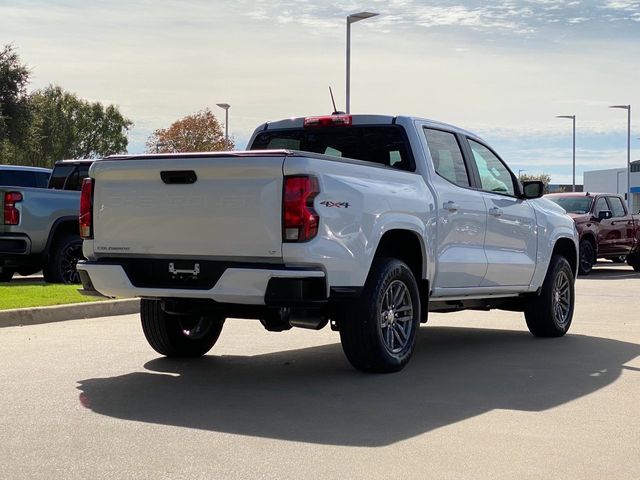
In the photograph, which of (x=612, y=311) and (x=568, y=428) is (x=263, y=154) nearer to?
(x=568, y=428)

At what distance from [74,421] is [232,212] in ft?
5.68

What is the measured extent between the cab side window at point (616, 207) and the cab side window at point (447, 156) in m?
14.4

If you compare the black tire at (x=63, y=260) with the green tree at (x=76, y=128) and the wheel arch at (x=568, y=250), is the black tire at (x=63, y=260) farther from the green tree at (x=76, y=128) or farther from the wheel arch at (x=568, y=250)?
the green tree at (x=76, y=128)

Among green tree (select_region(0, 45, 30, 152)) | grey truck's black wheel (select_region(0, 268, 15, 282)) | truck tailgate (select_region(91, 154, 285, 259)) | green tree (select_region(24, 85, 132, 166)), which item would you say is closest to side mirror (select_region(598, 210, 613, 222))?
grey truck's black wheel (select_region(0, 268, 15, 282))

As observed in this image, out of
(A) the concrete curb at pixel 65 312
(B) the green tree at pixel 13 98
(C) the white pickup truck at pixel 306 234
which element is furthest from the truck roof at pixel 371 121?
(B) the green tree at pixel 13 98

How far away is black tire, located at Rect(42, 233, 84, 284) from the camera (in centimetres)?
1494

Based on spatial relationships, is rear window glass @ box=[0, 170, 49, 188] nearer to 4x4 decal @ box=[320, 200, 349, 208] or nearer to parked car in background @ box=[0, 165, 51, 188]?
parked car in background @ box=[0, 165, 51, 188]

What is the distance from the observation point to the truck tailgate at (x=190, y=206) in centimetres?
655

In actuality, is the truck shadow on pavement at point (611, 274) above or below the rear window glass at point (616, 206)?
below

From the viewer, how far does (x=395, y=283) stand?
7539 millimetres

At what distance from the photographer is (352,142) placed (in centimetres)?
859

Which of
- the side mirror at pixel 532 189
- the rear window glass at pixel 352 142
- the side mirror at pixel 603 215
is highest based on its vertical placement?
the rear window glass at pixel 352 142

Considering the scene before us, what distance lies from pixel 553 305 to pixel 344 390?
13.1 ft

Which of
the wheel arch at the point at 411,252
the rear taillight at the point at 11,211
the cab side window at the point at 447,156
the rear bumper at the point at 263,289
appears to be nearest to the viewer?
the rear bumper at the point at 263,289
